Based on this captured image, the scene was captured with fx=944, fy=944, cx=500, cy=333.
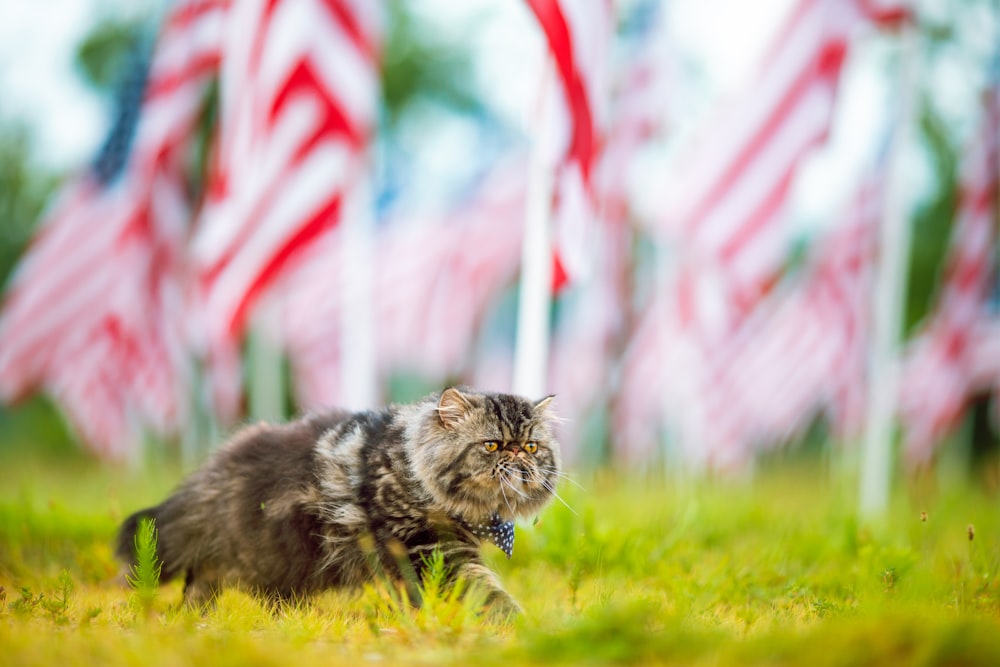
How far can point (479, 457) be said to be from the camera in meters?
4.57

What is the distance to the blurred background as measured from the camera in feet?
27.0

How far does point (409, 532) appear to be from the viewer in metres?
4.57

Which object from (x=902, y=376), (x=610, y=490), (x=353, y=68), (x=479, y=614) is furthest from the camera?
(x=902, y=376)

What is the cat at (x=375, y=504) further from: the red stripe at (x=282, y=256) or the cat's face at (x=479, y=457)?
the red stripe at (x=282, y=256)

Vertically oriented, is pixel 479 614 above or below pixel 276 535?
below

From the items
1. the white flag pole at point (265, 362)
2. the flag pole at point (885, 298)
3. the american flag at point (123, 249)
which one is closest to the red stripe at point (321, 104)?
the white flag pole at point (265, 362)

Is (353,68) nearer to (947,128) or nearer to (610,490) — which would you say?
(610,490)

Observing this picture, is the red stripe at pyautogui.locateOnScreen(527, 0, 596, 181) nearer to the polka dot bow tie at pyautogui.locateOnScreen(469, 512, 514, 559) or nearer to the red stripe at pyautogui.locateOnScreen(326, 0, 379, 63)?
the red stripe at pyautogui.locateOnScreen(326, 0, 379, 63)

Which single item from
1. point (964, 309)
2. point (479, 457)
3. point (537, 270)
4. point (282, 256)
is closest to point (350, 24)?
point (282, 256)

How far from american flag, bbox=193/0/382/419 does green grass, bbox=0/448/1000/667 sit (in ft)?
7.49

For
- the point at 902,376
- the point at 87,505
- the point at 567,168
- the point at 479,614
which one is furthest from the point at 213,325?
the point at 902,376

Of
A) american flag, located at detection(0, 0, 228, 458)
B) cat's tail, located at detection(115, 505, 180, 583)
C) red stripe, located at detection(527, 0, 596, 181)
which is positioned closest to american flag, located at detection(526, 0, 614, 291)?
red stripe, located at detection(527, 0, 596, 181)

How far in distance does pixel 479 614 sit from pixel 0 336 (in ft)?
38.7

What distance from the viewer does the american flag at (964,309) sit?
15.0m
